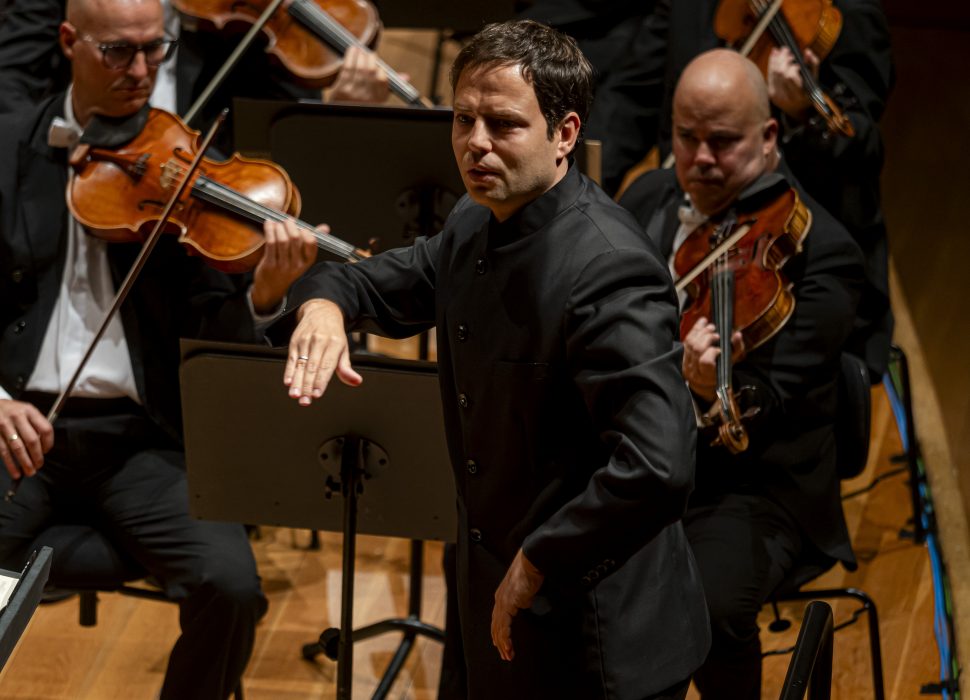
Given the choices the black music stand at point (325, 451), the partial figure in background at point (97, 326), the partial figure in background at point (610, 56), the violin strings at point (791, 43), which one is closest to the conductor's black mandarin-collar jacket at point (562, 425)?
the black music stand at point (325, 451)

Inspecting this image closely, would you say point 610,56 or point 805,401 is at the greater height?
point 610,56

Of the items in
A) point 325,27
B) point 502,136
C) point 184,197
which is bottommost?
point 184,197

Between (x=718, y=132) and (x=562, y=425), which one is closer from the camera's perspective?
(x=562, y=425)

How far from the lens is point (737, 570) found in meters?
2.43

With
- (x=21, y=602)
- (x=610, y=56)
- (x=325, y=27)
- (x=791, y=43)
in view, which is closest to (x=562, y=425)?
(x=21, y=602)

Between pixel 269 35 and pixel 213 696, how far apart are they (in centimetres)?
147

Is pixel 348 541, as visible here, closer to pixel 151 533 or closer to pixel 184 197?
pixel 151 533

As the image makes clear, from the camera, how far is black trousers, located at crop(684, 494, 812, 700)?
239 centimetres

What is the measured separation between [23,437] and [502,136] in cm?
113

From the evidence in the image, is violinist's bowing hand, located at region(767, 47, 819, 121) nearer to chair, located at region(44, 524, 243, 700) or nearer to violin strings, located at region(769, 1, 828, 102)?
violin strings, located at region(769, 1, 828, 102)

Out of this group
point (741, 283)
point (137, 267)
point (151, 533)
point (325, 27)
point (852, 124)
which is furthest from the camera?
point (325, 27)

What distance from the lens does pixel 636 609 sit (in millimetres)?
1705

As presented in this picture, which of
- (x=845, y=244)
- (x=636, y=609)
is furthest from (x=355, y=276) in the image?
(x=845, y=244)

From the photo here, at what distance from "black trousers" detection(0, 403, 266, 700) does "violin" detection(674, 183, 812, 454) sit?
91cm
